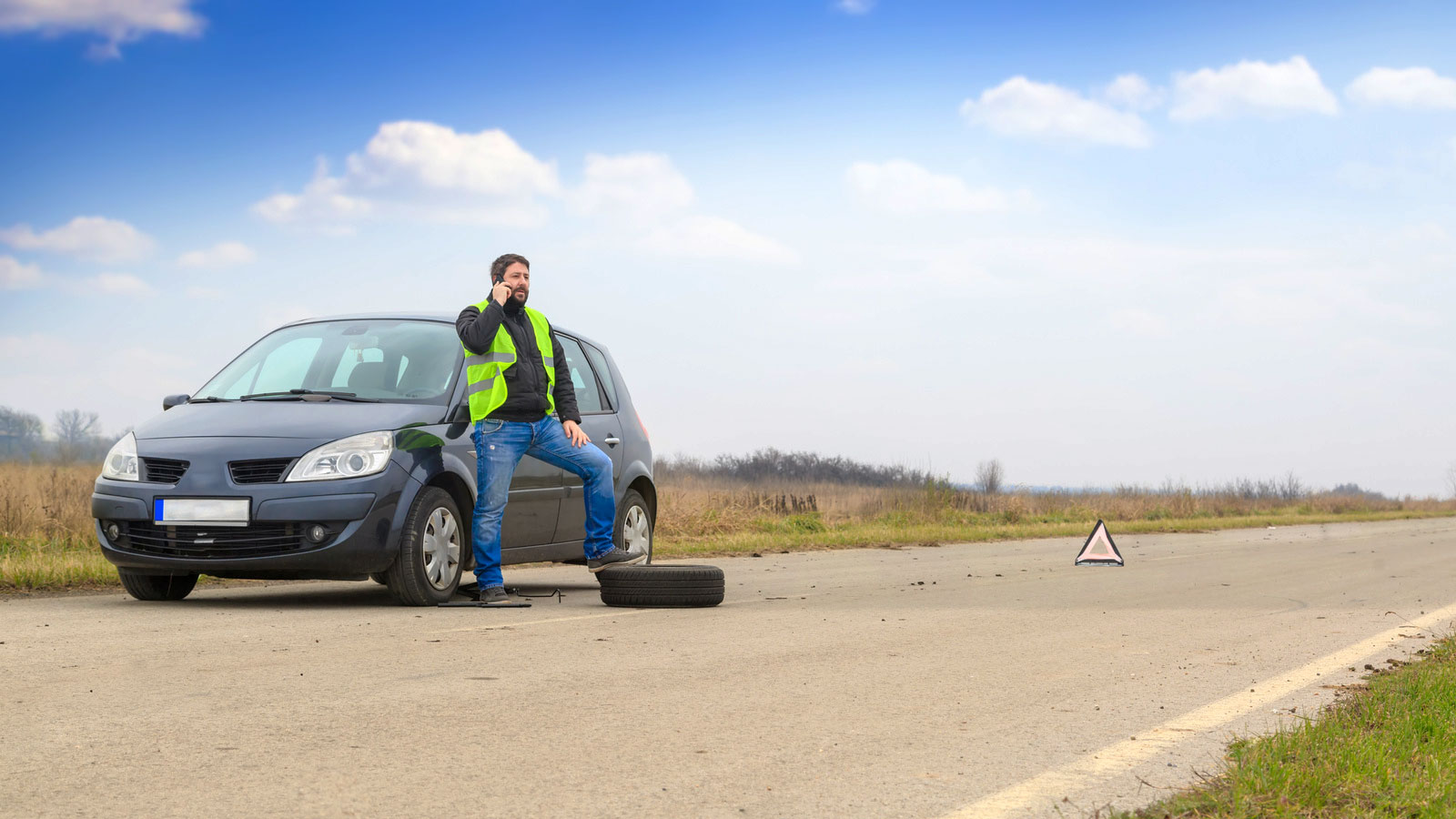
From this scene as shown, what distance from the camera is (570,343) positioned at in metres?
10.6

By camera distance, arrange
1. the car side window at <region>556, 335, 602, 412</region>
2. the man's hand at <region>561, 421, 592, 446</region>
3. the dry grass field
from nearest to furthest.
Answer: the man's hand at <region>561, 421, 592, 446</region>
the car side window at <region>556, 335, 602, 412</region>
the dry grass field

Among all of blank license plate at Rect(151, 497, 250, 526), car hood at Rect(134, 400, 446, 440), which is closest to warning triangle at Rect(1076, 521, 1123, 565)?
car hood at Rect(134, 400, 446, 440)

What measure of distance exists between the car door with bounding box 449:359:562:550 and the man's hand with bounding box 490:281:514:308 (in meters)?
0.69

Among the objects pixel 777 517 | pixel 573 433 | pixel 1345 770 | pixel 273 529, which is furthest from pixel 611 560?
pixel 777 517

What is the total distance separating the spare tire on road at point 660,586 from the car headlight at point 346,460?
163 cm

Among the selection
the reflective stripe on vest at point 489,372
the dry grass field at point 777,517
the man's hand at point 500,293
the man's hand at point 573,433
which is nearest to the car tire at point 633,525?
the man's hand at point 573,433

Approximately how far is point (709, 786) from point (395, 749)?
1.04 metres

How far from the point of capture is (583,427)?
33.3ft

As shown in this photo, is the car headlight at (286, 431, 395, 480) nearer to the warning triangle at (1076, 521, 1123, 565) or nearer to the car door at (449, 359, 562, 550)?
the car door at (449, 359, 562, 550)

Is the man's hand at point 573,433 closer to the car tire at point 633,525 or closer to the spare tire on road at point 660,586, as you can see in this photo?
the spare tire on road at point 660,586

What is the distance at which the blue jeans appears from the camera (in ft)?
29.1

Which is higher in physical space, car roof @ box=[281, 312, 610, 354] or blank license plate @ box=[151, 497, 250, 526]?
car roof @ box=[281, 312, 610, 354]

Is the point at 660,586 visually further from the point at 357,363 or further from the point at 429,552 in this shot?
the point at 357,363

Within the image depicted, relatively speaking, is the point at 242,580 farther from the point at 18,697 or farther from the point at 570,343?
the point at 18,697
